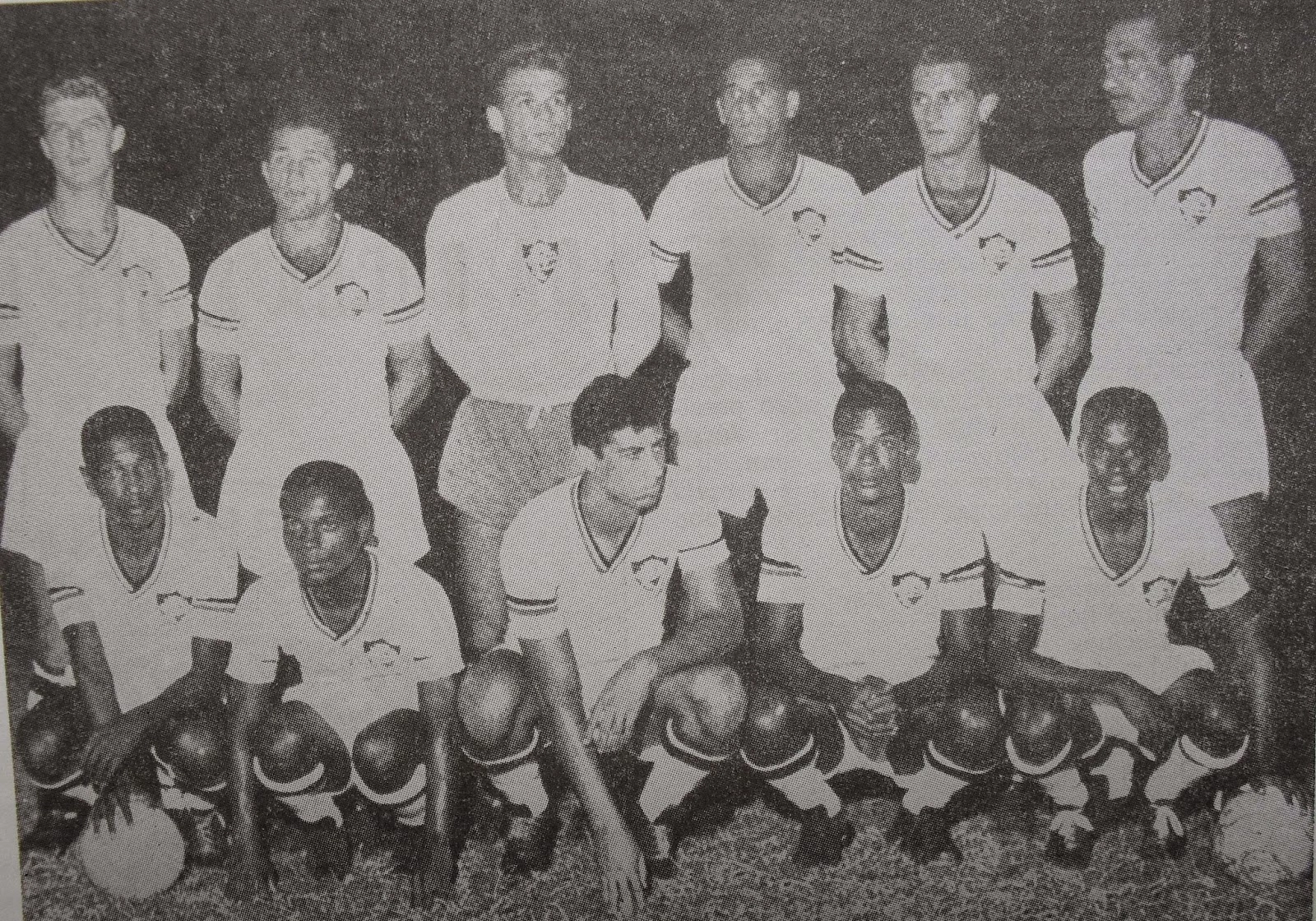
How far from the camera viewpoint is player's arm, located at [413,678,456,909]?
5.96 ft

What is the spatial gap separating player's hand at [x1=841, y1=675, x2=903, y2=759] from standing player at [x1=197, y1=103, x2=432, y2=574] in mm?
763

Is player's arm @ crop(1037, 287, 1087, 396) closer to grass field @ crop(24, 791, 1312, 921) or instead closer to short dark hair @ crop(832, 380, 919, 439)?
short dark hair @ crop(832, 380, 919, 439)

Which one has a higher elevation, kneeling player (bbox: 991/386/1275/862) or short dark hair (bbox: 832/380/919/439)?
short dark hair (bbox: 832/380/919/439)

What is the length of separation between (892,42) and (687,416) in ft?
2.18

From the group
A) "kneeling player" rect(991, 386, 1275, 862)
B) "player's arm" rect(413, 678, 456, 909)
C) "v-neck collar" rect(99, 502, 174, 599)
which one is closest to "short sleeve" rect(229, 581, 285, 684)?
"v-neck collar" rect(99, 502, 174, 599)

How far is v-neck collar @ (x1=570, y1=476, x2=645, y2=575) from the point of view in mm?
1795

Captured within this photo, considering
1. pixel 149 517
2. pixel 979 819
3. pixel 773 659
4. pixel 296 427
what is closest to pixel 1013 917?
pixel 979 819

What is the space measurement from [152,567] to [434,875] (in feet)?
2.24

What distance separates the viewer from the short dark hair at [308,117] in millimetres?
1763

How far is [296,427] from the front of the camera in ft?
5.89

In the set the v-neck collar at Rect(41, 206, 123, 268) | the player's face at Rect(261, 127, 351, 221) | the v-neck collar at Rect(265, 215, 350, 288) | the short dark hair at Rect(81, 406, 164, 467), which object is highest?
the player's face at Rect(261, 127, 351, 221)

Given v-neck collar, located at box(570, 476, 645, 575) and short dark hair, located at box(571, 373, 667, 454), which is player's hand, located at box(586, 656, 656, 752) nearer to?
v-neck collar, located at box(570, 476, 645, 575)

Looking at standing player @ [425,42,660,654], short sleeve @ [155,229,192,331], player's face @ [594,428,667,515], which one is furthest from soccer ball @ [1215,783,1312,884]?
short sleeve @ [155,229,192,331]

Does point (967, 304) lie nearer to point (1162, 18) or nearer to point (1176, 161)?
point (1176, 161)
